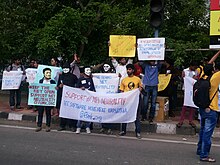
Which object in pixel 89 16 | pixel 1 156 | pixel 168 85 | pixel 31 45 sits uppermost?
pixel 89 16

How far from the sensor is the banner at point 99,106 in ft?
29.5

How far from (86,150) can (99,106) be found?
2.22m

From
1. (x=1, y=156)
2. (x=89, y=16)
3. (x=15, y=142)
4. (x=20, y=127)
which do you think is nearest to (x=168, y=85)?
(x=89, y=16)

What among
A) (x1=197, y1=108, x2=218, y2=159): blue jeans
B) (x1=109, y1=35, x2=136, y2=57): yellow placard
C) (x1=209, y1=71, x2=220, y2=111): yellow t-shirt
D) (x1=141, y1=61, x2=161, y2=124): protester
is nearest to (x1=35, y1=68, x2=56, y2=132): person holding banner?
(x1=109, y1=35, x2=136, y2=57): yellow placard

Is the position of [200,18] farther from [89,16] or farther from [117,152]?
[117,152]

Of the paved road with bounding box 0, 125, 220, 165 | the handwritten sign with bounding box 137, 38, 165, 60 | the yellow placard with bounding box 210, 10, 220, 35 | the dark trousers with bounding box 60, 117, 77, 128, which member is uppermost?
the yellow placard with bounding box 210, 10, 220, 35

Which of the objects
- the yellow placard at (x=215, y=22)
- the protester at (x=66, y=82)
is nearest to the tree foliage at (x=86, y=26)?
the yellow placard at (x=215, y=22)

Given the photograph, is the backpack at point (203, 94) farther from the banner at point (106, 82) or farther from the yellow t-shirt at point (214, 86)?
the banner at point (106, 82)

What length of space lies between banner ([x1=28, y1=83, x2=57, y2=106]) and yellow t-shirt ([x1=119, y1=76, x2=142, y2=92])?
69.3 inches

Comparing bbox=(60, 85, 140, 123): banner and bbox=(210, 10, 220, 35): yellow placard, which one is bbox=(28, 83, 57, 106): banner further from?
bbox=(210, 10, 220, 35): yellow placard

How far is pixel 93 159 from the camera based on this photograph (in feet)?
21.2

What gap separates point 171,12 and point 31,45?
504 centimetres

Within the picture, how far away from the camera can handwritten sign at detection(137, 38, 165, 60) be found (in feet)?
32.1

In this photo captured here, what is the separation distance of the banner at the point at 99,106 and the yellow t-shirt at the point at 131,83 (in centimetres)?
12
